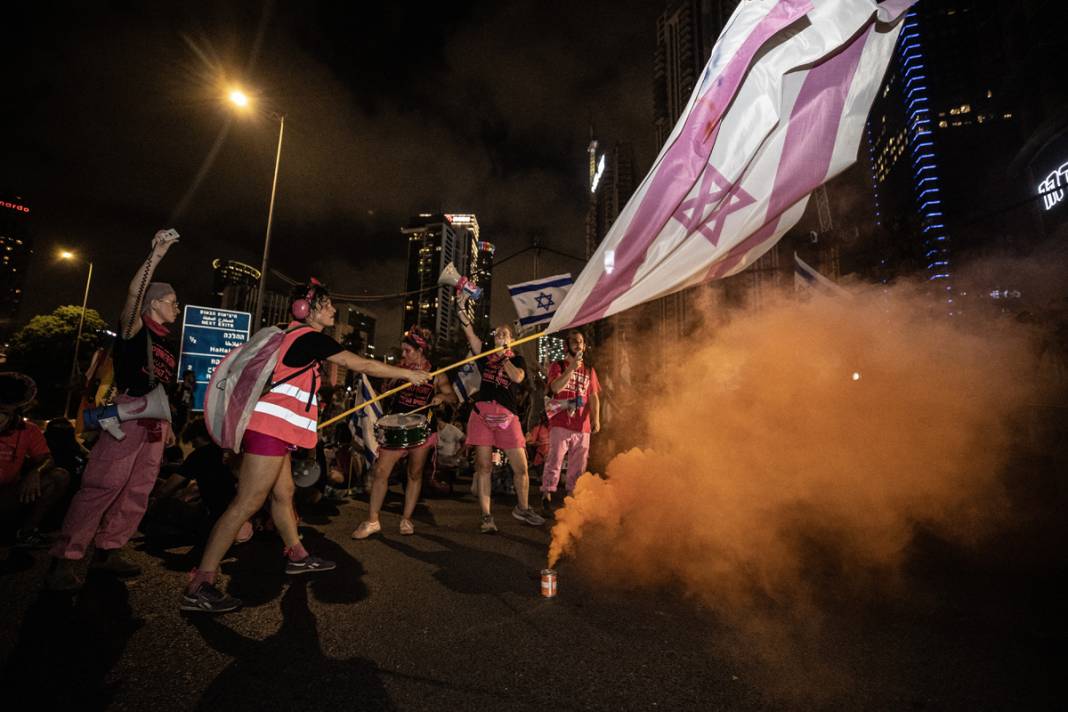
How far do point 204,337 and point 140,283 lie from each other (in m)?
14.7

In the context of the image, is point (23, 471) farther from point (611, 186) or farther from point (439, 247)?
point (611, 186)

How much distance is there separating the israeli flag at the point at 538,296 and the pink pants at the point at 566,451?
3.86 m

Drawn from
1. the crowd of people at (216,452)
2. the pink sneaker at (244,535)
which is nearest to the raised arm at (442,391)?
the crowd of people at (216,452)

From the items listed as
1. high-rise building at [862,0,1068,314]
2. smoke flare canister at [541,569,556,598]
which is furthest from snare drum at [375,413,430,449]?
high-rise building at [862,0,1068,314]

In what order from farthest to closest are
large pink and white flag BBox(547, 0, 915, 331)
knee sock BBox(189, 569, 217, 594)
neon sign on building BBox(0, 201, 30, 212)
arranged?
1. neon sign on building BBox(0, 201, 30, 212)
2. large pink and white flag BBox(547, 0, 915, 331)
3. knee sock BBox(189, 569, 217, 594)

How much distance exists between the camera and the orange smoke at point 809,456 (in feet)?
13.2

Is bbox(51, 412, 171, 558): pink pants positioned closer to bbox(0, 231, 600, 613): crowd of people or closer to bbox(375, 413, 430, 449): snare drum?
bbox(0, 231, 600, 613): crowd of people

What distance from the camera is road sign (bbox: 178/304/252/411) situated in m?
15.5

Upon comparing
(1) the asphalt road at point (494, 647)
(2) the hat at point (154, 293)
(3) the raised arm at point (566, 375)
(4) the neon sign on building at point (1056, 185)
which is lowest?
(1) the asphalt road at point (494, 647)

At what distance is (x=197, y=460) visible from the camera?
4418mm

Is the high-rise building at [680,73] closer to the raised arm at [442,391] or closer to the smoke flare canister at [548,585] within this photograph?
the raised arm at [442,391]

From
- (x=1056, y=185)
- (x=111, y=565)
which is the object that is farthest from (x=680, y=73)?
(x=111, y=565)

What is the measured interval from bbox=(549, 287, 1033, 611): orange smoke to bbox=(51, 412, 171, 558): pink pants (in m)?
3.04

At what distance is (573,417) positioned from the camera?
6293 mm
